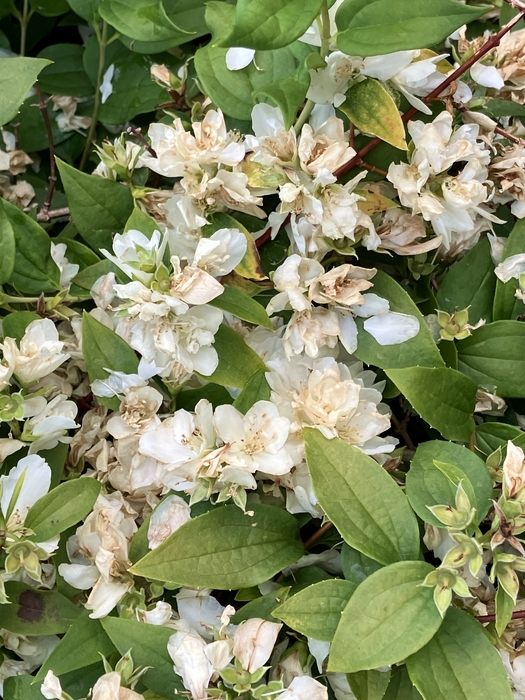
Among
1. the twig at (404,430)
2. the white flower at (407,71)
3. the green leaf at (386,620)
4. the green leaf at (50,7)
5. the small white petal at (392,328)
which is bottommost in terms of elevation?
the twig at (404,430)

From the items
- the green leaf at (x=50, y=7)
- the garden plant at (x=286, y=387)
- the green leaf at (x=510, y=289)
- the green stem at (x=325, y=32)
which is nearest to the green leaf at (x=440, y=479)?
the garden plant at (x=286, y=387)

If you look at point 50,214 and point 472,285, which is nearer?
point 472,285

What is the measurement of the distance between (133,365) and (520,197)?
503 mm

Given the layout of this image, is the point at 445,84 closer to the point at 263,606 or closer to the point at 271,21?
the point at 271,21

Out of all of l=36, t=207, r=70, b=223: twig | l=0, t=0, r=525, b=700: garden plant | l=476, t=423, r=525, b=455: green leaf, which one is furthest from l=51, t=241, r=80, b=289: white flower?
l=476, t=423, r=525, b=455: green leaf

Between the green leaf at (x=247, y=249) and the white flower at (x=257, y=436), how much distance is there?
0.47 ft

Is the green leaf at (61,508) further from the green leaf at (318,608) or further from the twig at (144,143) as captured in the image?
the twig at (144,143)

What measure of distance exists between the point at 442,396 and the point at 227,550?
0.92 ft

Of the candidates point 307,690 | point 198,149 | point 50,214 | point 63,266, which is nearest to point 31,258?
point 63,266

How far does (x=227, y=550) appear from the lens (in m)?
0.65

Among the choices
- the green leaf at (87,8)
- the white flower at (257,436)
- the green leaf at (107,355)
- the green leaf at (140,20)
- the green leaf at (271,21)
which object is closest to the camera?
the green leaf at (271,21)

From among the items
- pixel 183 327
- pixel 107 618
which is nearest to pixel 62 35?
pixel 183 327

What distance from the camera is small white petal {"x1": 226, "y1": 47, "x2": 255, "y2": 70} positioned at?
0.76m

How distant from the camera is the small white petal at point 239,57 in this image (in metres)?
0.76
